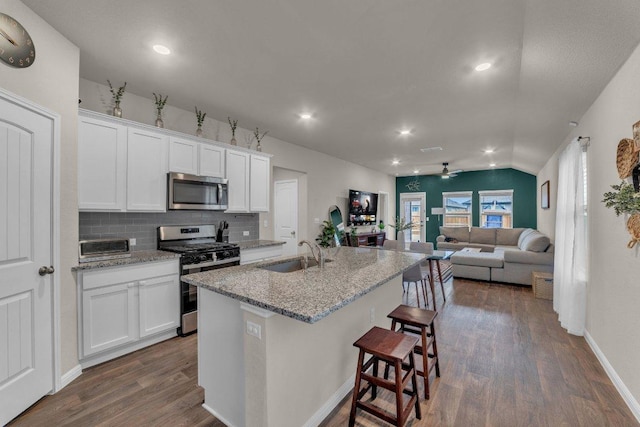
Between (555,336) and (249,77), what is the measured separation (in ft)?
13.9

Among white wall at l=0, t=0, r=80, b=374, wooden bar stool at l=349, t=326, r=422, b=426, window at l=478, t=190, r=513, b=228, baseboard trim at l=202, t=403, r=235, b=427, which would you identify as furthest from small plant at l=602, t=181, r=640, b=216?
window at l=478, t=190, r=513, b=228

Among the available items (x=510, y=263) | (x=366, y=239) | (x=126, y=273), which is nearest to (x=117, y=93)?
(x=126, y=273)

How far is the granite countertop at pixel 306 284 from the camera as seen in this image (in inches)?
51.9

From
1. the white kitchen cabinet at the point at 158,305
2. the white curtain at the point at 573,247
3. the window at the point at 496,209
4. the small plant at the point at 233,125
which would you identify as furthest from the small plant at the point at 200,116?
the window at the point at 496,209

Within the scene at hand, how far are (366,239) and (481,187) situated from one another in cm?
422

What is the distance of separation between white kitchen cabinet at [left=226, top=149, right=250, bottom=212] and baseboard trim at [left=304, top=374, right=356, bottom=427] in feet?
8.49

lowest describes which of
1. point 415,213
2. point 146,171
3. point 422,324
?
point 422,324

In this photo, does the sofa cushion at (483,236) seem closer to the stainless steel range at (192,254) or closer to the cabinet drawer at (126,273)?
the stainless steel range at (192,254)

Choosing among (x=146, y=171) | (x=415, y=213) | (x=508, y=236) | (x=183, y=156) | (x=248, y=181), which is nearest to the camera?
(x=146, y=171)

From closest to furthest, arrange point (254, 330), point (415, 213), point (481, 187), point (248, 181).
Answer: point (254, 330)
point (248, 181)
point (481, 187)
point (415, 213)

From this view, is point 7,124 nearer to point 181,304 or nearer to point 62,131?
point 62,131

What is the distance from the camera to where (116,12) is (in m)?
1.89

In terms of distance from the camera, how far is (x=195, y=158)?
11.2 ft

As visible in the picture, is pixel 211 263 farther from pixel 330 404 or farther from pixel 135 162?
pixel 330 404
